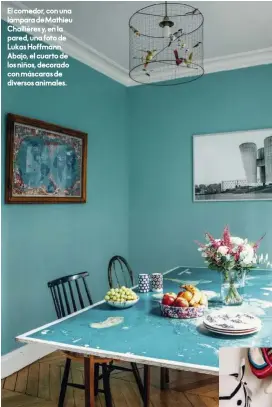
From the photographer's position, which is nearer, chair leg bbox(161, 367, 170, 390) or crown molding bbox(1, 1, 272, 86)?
chair leg bbox(161, 367, 170, 390)

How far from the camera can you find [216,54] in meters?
3.93

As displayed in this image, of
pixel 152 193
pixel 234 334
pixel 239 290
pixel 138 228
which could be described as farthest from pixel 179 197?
pixel 234 334

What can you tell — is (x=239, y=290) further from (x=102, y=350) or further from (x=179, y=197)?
(x=179, y=197)

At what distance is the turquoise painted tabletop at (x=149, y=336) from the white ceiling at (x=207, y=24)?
2.17 meters

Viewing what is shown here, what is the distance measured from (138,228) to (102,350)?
3.04 m

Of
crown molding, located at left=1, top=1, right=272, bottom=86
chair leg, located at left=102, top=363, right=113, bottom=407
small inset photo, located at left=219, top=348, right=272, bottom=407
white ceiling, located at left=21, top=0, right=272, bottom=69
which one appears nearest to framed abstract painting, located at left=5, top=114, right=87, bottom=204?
crown molding, located at left=1, top=1, right=272, bottom=86

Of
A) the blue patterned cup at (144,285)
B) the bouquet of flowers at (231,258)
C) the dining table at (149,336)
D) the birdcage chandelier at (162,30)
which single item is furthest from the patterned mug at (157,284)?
the birdcage chandelier at (162,30)

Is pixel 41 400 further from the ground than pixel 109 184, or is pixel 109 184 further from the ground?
pixel 109 184

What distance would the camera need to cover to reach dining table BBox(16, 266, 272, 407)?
1429 mm

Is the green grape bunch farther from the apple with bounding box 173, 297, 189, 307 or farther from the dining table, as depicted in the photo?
the apple with bounding box 173, 297, 189, 307

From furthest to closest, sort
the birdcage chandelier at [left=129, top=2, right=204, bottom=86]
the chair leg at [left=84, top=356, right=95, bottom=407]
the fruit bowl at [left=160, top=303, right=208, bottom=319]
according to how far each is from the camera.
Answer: the birdcage chandelier at [left=129, top=2, right=204, bottom=86] < the fruit bowl at [left=160, top=303, right=208, bottom=319] < the chair leg at [left=84, top=356, right=95, bottom=407]

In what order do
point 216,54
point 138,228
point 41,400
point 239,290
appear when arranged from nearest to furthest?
point 239,290, point 41,400, point 216,54, point 138,228

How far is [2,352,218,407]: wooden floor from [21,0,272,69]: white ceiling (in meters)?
2.74

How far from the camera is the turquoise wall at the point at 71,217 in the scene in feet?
9.91
